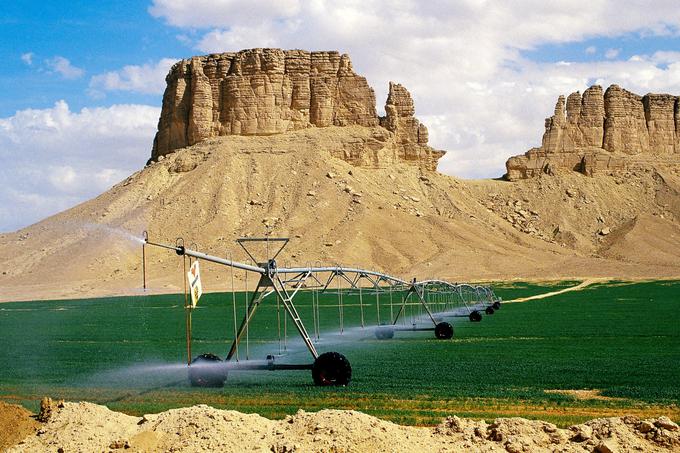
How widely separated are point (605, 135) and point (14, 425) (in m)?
140

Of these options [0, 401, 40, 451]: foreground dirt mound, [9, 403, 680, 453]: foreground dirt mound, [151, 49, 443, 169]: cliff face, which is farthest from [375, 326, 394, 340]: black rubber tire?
[151, 49, 443, 169]: cliff face

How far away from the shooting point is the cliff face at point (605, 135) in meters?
140

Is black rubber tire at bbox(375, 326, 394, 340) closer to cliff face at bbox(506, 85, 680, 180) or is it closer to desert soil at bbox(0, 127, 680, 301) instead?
desert soil at bbox(0, 127, 680, 301)

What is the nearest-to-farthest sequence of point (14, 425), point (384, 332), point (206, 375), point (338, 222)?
1. point (14, 425)
2. point (206, 375)
3. point (384, 332)
4. point (338, 222)

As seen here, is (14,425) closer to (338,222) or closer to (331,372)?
(331,372)

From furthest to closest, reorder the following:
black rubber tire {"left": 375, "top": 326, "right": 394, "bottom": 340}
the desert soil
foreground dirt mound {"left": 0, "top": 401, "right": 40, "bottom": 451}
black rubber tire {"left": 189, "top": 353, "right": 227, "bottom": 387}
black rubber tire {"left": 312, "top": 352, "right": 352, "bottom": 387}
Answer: the desert soil → black rubber tire {"left": 375, "top": 326, "right": 394, "bottom": 340} → black rubber tire {"left": 189, "top": 353, "right": 227, "bottom": 387} → black rubber tire {"left": 312, "top": 352, "right": 352, "bottom": 387} → foreground dirt mound {"left": 0, "top": 401, "right": 40, "bottom": 451}

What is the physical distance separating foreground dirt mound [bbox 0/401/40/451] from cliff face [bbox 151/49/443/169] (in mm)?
104103

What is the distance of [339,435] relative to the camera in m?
13.3

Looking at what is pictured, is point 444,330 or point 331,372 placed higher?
point 444,330

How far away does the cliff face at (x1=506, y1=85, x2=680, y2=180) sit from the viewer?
460 ft

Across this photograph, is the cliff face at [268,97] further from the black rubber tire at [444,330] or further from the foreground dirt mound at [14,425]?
the foreground dirt mound at [14,425]

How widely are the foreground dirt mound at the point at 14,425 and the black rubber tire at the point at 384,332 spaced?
20799 mm

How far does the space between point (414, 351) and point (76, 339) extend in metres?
17.0

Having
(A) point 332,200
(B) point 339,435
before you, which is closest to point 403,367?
(B) point 339,435
